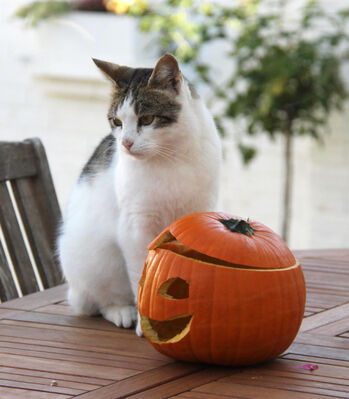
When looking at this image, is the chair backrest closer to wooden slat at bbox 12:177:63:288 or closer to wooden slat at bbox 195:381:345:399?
wooden slat at bbox 12:177:63:288

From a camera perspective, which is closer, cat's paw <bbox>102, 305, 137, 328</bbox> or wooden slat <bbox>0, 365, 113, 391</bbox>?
wooden slat <bbox>0, 365, 113, 391</bbox>

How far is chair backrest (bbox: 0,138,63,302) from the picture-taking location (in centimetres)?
181

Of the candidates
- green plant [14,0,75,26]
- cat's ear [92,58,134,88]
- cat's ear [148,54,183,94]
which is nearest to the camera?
cat's ear [148,54,183,94]

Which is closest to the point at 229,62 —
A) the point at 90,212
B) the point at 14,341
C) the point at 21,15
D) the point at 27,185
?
the point at 21,15

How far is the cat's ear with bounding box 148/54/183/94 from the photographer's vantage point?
138 centimetres

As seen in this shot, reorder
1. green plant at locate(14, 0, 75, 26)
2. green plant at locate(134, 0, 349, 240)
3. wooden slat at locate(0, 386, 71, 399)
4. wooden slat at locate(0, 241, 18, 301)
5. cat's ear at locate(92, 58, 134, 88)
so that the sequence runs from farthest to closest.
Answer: green plant at locate(14, 0, 75, 26)
green plant at locate(134, 0, 349, 240)
wooden slat at locate(0, 241, 18, 301)
cat's ear at locate(92, 58, 134, 88)
wooden slat at locate(0, 386, 71, 399)

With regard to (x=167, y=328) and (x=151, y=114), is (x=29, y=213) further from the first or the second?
(x=167, y=328)

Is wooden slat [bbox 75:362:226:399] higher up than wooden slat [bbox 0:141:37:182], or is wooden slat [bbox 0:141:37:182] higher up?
wooden slat [bbox 0:141:37:182]

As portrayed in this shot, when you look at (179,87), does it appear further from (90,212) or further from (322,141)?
(322,141)

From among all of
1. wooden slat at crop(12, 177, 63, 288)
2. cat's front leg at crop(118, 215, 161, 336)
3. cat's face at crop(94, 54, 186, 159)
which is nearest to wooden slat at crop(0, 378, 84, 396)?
cat's front leg at crop(118, 215, 161, 336)

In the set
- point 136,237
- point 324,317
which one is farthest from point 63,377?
point 324,317

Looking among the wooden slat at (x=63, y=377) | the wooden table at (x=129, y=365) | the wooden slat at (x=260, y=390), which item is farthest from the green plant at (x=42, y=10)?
the wooden slat at (x=260, y=390)

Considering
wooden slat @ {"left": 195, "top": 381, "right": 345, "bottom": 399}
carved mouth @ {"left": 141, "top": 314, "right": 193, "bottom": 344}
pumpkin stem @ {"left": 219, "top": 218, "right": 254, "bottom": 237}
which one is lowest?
wooden slat @ {"left": 195, "top": 381, "right": 345, "bottom": 399}

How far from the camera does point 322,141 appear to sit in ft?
12.2
